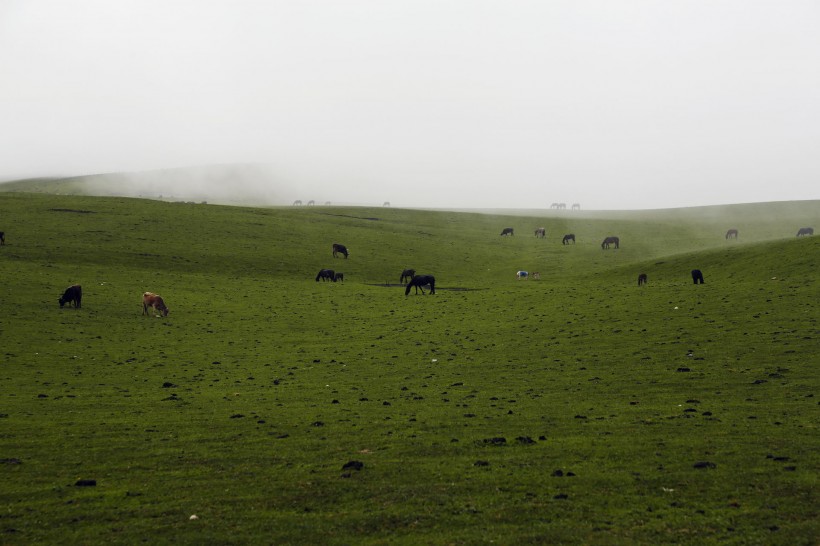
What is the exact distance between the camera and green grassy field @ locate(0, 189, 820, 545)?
1226 centimetres

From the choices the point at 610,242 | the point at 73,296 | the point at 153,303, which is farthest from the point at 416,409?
the point at 610,242

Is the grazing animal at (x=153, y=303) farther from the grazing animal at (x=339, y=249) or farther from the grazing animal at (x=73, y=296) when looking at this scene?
the grazing animal at (x=339, y=249)

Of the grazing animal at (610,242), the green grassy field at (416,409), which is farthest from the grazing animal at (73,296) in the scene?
the grazing animal at (610,242)

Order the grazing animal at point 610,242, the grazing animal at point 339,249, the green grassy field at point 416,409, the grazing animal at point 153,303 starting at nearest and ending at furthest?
1. the green grassy field at point 416,409
2. the grazing animal at point 153,303
3. the grazing animal at point 339,249
4. the grazing animal at point 610,242

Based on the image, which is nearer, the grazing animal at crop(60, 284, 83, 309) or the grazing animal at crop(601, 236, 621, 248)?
the grazing animal at crop(60, 284, 83, 309)

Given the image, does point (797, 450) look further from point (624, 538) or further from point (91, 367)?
point (91, 367)

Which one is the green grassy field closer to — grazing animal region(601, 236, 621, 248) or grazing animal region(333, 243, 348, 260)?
grazing animal region(333, 243, 348, 260)

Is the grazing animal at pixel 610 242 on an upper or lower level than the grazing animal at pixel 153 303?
upper

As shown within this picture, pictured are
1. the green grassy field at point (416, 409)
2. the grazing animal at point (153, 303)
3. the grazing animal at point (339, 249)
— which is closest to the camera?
the green grassy field at point (416, 409)

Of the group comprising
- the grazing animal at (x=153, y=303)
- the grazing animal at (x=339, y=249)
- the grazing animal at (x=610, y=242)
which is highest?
the grazing animal at (x=610, y=242)

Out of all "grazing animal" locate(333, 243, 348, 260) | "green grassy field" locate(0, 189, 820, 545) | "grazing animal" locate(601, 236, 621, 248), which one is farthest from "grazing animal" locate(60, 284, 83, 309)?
"grazing animal" locate(601, 236, 621, 248)

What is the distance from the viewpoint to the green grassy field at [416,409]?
1226cm

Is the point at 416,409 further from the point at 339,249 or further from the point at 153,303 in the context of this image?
the point at 339,249

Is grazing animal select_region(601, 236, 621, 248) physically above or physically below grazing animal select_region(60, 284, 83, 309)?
above
